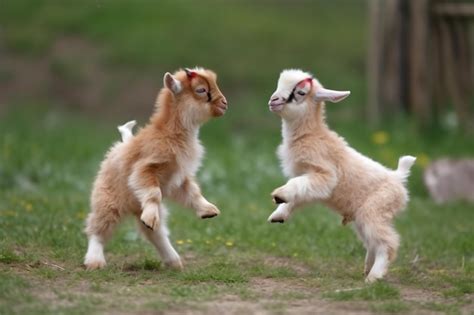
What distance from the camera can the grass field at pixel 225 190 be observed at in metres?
6.68

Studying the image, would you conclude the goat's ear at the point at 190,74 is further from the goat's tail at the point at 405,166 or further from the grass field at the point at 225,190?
the goat's tail at the point at 405,166

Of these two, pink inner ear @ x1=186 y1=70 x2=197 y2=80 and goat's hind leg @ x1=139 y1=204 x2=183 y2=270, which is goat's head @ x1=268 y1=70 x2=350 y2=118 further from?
goat's hind leg @ x1=139 y1=204 x2=183 y2=270

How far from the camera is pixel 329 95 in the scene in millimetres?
7504

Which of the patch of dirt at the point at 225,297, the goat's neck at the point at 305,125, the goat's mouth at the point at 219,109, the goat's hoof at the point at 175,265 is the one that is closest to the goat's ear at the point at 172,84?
the goat's mouth at the point at 219,109

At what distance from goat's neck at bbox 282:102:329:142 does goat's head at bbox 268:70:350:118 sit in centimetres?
6

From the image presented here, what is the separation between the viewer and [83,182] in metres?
12.7

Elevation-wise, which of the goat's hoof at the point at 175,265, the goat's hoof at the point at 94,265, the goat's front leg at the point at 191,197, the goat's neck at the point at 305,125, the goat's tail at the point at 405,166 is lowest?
the goat's hoof at the point at 175,265


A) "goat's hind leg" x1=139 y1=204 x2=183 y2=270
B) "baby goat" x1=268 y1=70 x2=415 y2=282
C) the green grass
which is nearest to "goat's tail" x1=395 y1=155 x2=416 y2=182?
"baby goat" x1=268 y1=70 x2=415 y2=282

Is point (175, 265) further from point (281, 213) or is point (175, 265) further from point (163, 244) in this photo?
point (281, 213)

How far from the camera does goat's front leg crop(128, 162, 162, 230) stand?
23.0ft

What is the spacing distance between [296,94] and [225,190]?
207 inches

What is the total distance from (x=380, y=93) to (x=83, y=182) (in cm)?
541

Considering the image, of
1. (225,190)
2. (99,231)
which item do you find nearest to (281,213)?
(99,231)

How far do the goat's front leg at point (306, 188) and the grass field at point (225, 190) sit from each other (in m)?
0.67
